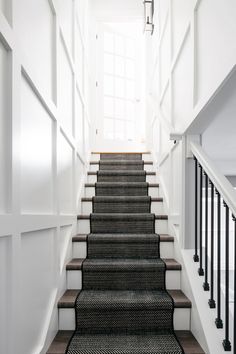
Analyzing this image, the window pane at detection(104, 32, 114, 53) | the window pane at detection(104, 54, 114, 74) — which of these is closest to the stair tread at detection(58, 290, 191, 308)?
the window pane at detection(104, 54, 114, 74)

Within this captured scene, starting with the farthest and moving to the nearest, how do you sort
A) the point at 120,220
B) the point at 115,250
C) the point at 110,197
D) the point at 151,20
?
the point at 151,20, the point at 110,197, the point at 120,220, the point at 115,250

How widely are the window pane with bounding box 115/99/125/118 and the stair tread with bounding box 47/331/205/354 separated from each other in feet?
13.7

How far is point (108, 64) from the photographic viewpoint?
564cm

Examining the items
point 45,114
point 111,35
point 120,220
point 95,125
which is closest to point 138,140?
point 95,125

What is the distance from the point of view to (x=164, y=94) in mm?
3320

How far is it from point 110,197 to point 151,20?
248 cm

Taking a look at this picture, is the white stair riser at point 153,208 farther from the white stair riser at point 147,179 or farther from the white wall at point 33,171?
the white wall at point 33,171

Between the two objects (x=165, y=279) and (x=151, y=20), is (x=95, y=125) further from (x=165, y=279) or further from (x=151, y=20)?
(x=165, y=279)

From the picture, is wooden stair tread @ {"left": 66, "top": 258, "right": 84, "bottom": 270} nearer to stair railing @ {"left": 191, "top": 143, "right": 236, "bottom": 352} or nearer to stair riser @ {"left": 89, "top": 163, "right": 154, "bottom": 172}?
stair railing @ {"left": 191, "top": 143, "right": 236, "bottom": 352}

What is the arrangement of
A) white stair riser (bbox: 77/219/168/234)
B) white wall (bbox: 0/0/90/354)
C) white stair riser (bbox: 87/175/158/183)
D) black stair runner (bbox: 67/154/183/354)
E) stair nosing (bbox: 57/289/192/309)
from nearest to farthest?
white wall (bbox: 0/0/90/354), black stair runner (bbox: 67/154/183/354), stair nosing (bbox: 57/289/192/309), white stair riser (bbox: 77/219/168/234), white stair riser (bbox: 87/175/158/183)

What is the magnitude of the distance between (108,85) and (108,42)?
716 mm

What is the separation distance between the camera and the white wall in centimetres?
120

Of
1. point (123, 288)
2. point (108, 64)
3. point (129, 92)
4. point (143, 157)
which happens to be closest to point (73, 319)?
point (123, 288)

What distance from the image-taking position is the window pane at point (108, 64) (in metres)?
5.62
